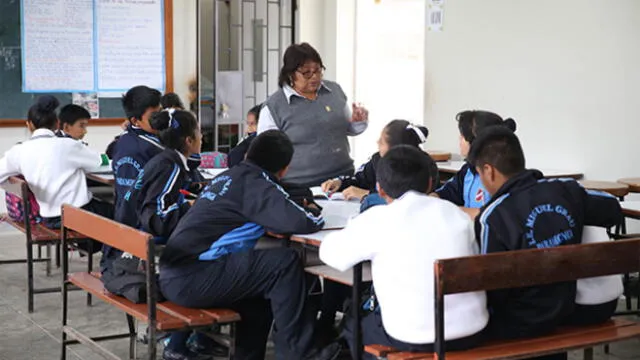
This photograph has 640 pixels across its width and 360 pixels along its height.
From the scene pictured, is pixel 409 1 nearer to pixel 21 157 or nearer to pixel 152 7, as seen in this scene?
pixel 152 7

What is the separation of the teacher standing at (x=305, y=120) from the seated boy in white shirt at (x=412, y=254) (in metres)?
1.72

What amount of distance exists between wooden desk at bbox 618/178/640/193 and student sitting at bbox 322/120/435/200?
1.56 meters

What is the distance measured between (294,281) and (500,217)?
88 cm

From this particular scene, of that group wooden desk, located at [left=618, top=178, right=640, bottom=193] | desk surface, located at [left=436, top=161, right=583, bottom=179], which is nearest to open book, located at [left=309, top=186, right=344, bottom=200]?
desk surface, located at [left=436, top=161, right=583, bottom=179]

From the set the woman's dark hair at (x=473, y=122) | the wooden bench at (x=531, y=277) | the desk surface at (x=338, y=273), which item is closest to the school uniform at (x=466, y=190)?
the woman's dark hair at (x=473, y=122)

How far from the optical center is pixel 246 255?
3350mm

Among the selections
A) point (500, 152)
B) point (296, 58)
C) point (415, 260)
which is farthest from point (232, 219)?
point (296, 58)

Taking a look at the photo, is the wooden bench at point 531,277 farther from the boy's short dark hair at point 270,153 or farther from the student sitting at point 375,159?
the student sitting at point 375,159

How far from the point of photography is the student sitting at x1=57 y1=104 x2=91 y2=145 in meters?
5.59

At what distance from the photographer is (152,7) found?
787cm

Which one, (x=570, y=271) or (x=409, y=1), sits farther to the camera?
(x=409, y=1)

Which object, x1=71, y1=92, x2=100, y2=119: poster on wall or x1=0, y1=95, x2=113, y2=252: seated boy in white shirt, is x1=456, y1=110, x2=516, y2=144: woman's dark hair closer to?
x1=0, y1=95, x2=113, y2=252: seated boy in white shirt

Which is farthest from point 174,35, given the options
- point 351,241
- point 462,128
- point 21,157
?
point 351,241

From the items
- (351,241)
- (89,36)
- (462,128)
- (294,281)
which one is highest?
(89,36)
